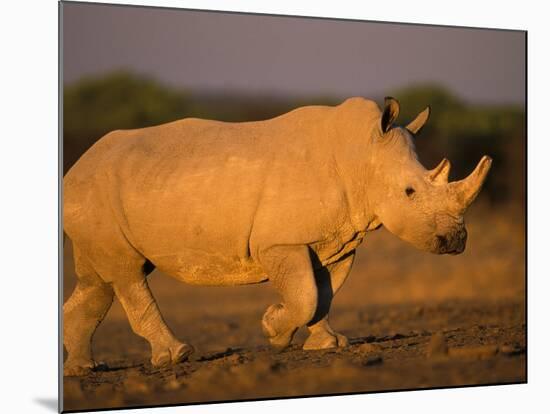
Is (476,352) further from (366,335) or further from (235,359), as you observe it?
(235,359)

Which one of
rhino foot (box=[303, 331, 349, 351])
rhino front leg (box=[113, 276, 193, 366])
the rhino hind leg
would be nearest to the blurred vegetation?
the rhino hind leg

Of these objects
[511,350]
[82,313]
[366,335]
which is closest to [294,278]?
[82,313]

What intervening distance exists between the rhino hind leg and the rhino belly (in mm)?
537

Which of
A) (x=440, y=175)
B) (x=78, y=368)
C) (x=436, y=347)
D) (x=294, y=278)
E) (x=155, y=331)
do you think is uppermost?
(x=440, y=175)

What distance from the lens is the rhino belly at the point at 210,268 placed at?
9891 millimetres

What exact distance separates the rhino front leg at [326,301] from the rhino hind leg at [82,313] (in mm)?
1578

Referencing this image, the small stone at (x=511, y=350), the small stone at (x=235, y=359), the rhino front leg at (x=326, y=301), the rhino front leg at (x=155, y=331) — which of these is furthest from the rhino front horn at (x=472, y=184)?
the rhino front leg at (x=155, y=331)

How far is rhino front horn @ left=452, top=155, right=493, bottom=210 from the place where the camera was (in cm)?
969

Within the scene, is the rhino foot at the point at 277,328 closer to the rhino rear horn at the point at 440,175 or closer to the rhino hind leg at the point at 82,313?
the rhino hind leg at the point at 82,313

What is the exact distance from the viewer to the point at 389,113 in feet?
32.5

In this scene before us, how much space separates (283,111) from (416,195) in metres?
2.38

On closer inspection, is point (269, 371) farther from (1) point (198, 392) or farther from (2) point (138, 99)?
(2) point (138, 99)

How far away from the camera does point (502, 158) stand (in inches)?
500

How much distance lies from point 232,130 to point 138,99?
1548mm
